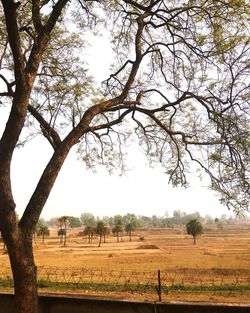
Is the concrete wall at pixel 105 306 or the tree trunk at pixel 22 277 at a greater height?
the tree trunk at pixel 22 277

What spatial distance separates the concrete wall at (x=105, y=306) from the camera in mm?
6492

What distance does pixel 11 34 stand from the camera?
664 cm

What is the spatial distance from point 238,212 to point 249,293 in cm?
742

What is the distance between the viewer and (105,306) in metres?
7.04

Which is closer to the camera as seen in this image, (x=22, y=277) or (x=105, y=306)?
(x=22, y=277)

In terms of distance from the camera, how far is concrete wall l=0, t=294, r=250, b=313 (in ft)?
21.3

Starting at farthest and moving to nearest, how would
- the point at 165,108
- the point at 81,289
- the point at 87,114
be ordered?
the point at 81,289
the point at 165,108
the point at 87,114

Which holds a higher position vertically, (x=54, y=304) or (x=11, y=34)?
(x=11, y=34)

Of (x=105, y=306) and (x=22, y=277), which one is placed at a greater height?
(x=22, y=277)

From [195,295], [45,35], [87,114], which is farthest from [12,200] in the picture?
[195,295]

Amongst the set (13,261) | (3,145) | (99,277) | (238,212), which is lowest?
(99,277)

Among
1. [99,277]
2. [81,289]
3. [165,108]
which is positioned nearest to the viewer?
[165,108]

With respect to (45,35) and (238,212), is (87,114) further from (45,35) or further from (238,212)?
(238,212)

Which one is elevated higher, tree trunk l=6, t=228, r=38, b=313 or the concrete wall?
tree trunk l=6, t=228, r=38, b=313
